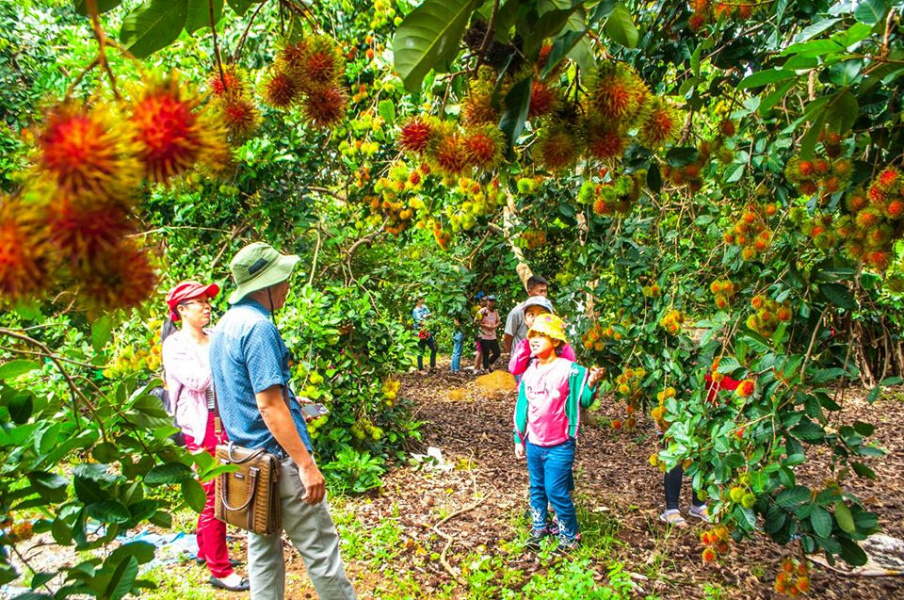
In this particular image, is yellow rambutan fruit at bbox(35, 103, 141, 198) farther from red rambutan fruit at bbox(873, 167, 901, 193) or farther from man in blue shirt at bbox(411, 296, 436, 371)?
man in blue shirt at bbox(411, 296, 436, 371)

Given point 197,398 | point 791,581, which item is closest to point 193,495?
point 197,398

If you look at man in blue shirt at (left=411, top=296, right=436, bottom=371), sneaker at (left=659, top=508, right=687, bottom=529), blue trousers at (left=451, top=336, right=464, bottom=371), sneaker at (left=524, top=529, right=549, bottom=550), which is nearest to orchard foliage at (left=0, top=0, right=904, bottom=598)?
sneaker at (left=524, top=529, right=549, bottom=550)

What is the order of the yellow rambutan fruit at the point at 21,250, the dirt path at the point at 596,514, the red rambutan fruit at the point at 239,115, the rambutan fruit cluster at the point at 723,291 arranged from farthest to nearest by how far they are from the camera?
the dirt path at the point at 596,514, the rambutan fruit cluster at the point at 723,291, the red rambutan fruit at the point at 239,115, the yellow rambutan fruit at the point at 21,250

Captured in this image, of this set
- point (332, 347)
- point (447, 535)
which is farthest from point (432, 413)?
point (447, 535)

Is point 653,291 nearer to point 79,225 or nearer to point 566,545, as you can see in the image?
point 566,545

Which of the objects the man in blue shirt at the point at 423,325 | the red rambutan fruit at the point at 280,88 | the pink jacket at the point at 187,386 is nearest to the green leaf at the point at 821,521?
the red rambutan fruit at the point at 280,88

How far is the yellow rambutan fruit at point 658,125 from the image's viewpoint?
1.01m

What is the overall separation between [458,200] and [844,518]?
2.42 metres

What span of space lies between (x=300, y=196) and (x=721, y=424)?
132 inches

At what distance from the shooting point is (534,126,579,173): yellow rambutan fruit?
95 centimetres

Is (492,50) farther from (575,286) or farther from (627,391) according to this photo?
(575,286)

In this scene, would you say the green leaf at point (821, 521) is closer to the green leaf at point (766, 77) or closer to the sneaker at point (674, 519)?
the green leaf at point (766, 77)

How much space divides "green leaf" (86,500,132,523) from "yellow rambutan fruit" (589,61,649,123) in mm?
964

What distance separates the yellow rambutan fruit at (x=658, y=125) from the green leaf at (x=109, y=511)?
3.39 ft
